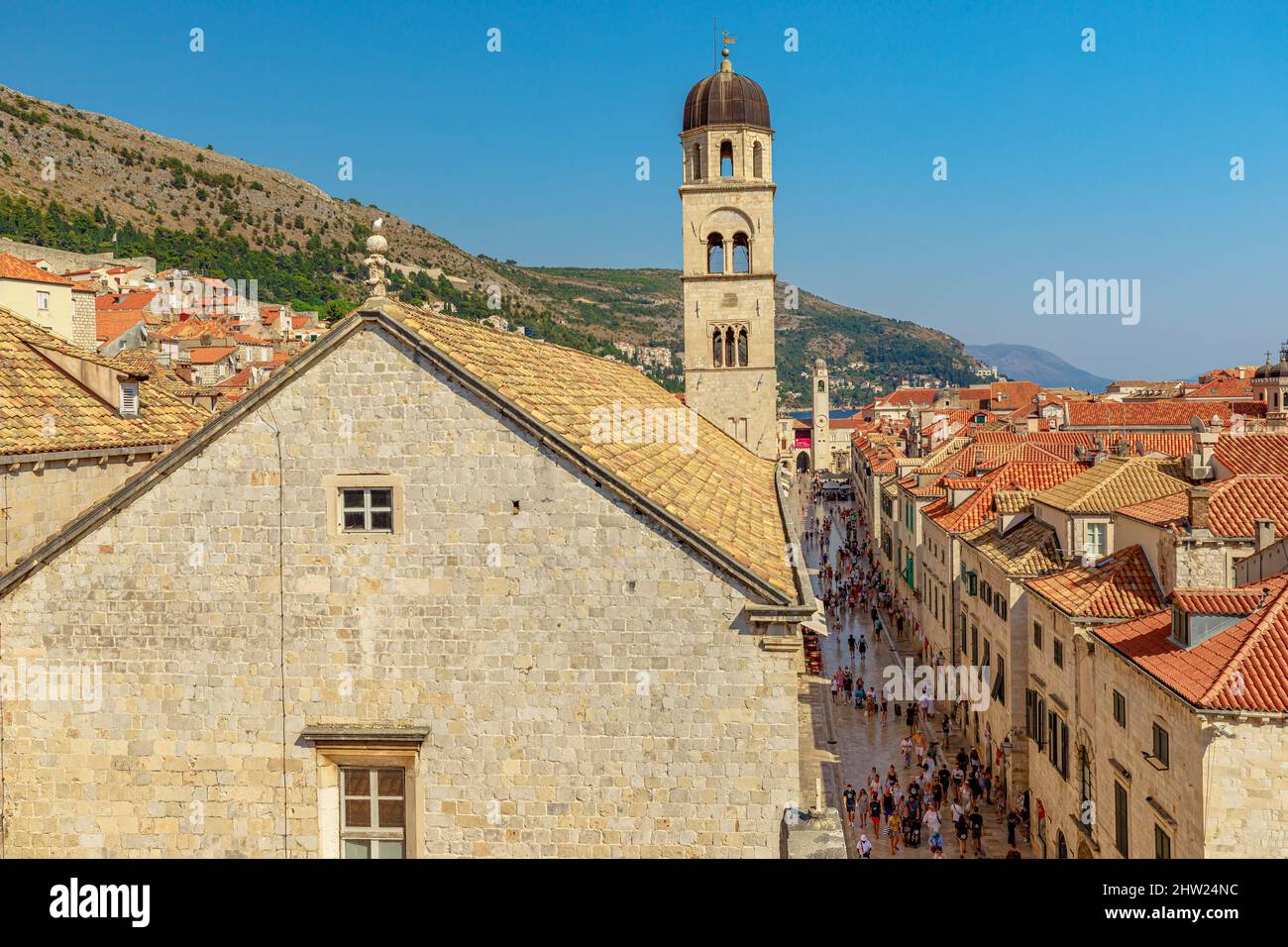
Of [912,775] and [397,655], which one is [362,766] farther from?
[912,775]

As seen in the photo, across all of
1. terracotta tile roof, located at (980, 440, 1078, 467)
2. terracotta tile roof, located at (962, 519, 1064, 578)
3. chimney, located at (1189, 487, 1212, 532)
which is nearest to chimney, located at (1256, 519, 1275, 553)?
chimney, located at (1189, 487, 1212, 532)

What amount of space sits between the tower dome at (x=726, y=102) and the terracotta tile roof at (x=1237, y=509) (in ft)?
61.9

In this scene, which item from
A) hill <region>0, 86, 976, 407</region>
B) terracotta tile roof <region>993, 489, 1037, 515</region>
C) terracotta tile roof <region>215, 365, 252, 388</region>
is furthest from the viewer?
hill <region>0, 86, 976, 407</region>

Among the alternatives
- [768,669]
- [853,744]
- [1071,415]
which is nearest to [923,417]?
[1071,415]

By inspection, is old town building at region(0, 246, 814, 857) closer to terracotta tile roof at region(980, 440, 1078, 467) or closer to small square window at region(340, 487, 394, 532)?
small square window at region(340, 487, 394, 532)

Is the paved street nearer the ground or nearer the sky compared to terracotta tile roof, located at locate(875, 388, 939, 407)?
nearer the ground

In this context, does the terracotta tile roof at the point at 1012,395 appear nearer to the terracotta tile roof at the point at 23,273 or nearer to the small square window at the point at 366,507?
the terracotta tile roof at the point at 23,273

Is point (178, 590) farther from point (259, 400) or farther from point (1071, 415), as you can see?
point (1071, 415)

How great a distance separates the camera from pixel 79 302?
50.3 metres

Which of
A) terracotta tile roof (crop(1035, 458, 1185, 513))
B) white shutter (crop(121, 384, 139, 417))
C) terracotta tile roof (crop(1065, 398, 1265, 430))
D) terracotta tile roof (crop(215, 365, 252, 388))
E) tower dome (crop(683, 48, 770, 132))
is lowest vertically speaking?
Answer: terracotta tile roof (crop(1035, 458, 1185, 513))

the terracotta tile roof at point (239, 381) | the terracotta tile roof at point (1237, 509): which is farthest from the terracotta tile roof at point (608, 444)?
the terracotta tile roof at point (239, 381)

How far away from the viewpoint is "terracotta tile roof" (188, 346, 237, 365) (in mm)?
82875

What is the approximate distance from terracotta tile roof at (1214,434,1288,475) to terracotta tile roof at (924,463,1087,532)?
5191 millimetres

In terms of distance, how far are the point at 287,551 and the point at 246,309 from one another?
12731 centimetres
